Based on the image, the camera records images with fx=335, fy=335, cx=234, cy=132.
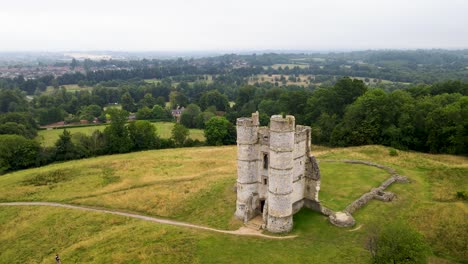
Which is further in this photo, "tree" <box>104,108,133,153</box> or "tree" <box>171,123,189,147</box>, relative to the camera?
"tree" <box>171,123,189,147</box>

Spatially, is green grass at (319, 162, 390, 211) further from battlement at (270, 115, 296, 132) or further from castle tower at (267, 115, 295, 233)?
battlement at (270, 115, 296, 132)

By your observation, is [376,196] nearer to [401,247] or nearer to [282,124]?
[401,247]

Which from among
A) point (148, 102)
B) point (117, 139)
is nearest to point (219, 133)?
point (117, 139)

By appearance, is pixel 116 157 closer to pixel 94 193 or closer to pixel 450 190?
pixel 94 193

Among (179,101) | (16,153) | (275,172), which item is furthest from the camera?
(179,101)

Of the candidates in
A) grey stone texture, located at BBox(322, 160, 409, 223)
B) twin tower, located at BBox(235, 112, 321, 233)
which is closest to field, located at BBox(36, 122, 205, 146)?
twin tower, located at BBox(235, 112, 321, 233)

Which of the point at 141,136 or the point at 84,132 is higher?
the point at 141,136

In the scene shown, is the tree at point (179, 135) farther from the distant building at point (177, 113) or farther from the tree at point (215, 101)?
the tree at point (215, 101)
